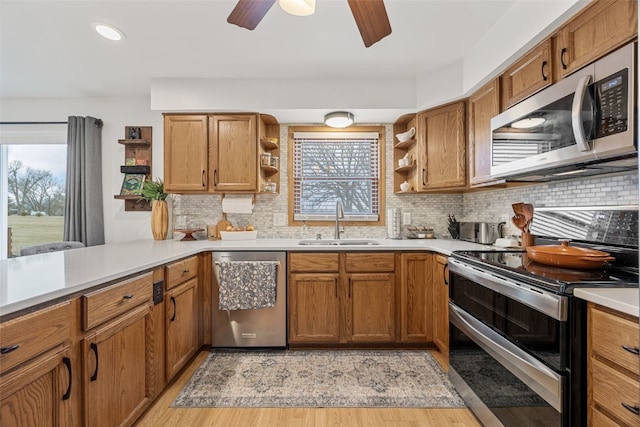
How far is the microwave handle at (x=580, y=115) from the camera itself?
1283 mm

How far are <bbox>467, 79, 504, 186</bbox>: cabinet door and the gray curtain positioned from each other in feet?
11.9

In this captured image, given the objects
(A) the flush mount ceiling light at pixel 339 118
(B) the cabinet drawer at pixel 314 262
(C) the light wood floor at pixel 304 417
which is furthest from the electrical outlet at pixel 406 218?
(C) the light wood floor at pixel 304 417

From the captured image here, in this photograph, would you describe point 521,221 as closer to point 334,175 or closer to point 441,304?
point 441,304

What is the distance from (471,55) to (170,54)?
235cm

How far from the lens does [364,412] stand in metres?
1.69

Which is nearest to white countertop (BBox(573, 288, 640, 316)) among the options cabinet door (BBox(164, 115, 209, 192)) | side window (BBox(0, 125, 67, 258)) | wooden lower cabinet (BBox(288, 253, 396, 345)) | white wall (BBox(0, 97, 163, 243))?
wooden lower cabinet (BBox(288, 253, 396, 345))

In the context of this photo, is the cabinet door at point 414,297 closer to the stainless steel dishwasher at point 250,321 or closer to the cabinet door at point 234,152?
the stainless steel dishwasher at point 250,321

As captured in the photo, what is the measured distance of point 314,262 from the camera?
96.3 inches

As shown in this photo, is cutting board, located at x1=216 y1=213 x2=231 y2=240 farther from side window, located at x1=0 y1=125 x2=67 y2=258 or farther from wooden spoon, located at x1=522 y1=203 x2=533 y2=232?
wooden spoon, located at x1=522 y1=203 x2=533 y2=232

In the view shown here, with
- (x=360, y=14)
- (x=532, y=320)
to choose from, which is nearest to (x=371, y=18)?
(x=360, y=14)

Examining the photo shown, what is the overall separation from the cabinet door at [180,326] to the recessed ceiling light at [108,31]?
1798 millimetres

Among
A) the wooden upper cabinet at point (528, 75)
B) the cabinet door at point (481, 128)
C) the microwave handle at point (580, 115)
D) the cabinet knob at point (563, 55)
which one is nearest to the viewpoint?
the microwave handle at point (580, 115)

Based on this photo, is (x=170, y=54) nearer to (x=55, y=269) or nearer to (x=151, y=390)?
(x=55, y=269)

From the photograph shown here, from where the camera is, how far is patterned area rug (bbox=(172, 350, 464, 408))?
1784mm
